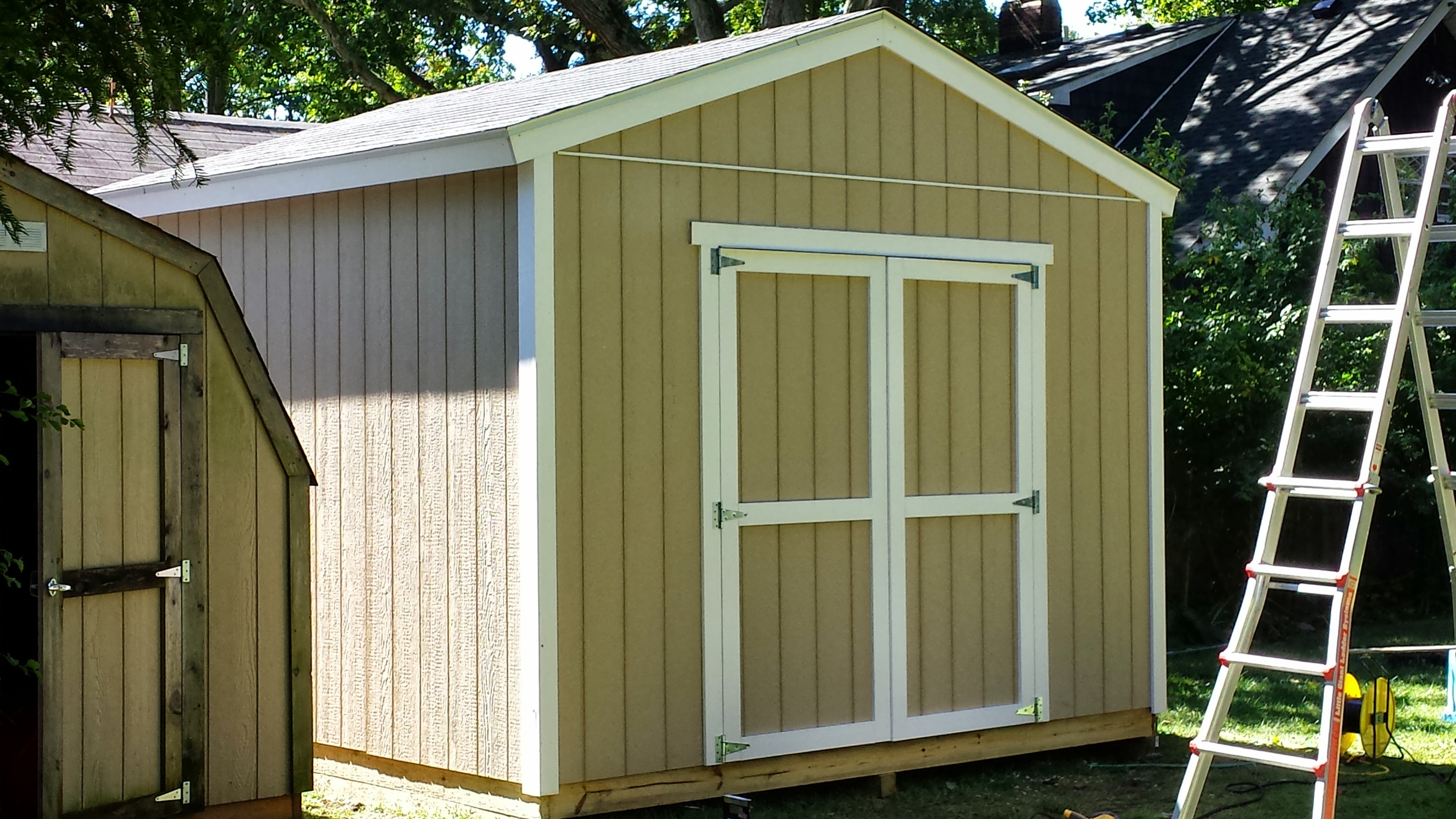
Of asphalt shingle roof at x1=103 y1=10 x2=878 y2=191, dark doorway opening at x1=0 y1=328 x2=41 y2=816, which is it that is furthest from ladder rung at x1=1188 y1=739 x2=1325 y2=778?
dark doorway opening at x1=0 y1=328 x2=41 y2=816

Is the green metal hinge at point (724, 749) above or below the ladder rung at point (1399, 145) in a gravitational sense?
below

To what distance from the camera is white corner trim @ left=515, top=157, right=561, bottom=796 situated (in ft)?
17.9

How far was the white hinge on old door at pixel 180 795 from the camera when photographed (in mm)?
5172

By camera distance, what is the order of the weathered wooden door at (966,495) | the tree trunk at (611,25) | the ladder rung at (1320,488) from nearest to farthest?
the ladder rung at (1320,488)
the weathered wooden door at (966,495)
the tree trunk at (611,25)

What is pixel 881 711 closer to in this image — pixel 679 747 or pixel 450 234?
pixel 679 747

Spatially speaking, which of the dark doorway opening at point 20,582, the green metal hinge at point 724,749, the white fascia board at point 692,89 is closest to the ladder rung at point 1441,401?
the white fascia board at point 692,89

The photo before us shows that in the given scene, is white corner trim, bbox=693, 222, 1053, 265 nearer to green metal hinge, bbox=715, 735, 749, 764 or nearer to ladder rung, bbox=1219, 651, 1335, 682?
green metal hinge, bbox=715, 735, 749, 764

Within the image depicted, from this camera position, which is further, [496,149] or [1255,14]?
[1255,14]

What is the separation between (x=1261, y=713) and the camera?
809 centimetres

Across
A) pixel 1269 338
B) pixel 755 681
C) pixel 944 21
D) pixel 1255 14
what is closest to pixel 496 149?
pixel 755 681

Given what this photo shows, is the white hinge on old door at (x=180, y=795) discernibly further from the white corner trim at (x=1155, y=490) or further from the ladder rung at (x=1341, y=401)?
the white corner trim at (x=1155, y=490)

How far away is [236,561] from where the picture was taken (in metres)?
5.48

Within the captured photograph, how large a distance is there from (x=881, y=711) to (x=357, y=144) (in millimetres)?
3178

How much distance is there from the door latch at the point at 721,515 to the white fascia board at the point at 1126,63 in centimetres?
1029
